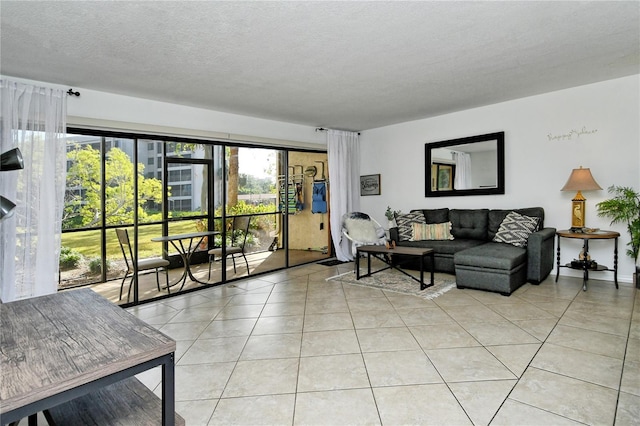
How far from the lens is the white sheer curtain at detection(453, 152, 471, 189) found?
17.8 ft

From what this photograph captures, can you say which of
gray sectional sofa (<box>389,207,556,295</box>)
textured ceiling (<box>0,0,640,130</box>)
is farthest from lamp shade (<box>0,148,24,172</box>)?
gray sectional sofa (<box>389,207,556,295</box>)

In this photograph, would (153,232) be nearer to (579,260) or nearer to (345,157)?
(345,157)

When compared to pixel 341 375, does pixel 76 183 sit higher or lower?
higher

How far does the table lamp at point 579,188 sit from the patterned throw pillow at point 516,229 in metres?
0.39

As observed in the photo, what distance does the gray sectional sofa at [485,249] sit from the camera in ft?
12.9

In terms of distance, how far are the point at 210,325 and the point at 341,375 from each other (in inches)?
59.3

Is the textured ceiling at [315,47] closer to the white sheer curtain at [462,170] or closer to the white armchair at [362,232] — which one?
the white sheer curtain at [462,170]

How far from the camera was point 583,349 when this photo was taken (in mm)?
2500

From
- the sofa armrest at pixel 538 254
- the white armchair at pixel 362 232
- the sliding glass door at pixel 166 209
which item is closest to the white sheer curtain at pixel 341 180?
the white armchair at pixel 362 232

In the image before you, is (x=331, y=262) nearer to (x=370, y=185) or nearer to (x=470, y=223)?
(x=370, y=185)

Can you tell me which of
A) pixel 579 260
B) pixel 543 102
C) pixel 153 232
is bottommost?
pixel 579 260

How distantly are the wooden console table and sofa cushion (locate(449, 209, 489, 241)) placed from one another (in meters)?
4.82

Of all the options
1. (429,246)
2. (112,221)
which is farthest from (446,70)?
Answer: (112,221)

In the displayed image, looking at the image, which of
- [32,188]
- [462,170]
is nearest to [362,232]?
[462,170]
